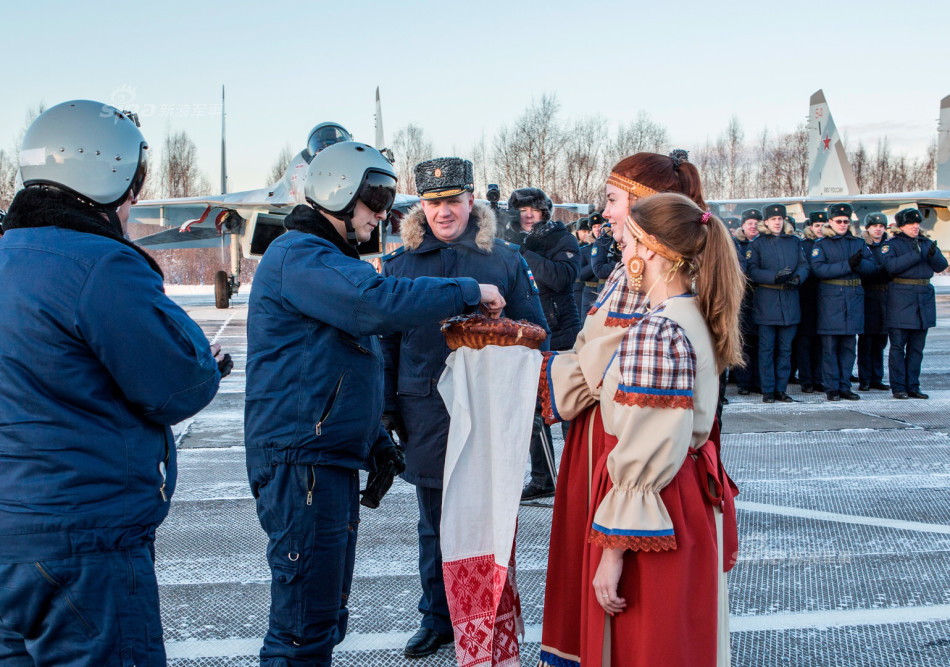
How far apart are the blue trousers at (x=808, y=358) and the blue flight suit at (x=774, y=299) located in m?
0.90

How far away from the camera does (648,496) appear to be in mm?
2217

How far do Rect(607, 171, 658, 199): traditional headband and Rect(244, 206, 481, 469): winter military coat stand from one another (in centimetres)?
75

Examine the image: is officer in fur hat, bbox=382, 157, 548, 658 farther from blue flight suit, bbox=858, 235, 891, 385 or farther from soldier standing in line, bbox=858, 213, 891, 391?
soldier standing in line, bbox=858, 213, 891, 391

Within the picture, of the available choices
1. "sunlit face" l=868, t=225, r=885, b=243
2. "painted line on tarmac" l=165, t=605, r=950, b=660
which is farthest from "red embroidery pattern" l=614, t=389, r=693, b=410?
"sunlit face" l=868, t=225, r=885, b=243

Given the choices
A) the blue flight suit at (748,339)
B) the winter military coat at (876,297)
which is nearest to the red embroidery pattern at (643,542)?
the blue flight suit at (748,339)

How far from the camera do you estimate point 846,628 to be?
3.79 meters

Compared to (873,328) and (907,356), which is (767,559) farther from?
(873,328)

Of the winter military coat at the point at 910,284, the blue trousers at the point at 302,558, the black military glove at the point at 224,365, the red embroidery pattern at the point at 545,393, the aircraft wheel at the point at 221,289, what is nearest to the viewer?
the black military glove at the point at 224,365

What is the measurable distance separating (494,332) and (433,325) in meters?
0.73

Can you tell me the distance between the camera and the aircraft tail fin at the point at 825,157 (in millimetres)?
32000

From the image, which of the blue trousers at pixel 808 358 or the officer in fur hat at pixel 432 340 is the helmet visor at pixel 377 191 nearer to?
the officer in fur hat at pixel 432 340

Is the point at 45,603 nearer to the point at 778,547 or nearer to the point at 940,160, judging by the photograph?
the point at 778,547

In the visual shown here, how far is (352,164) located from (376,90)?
2983 cm

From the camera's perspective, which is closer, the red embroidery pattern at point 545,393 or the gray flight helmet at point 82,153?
the gray flight helmet at point 82,153
